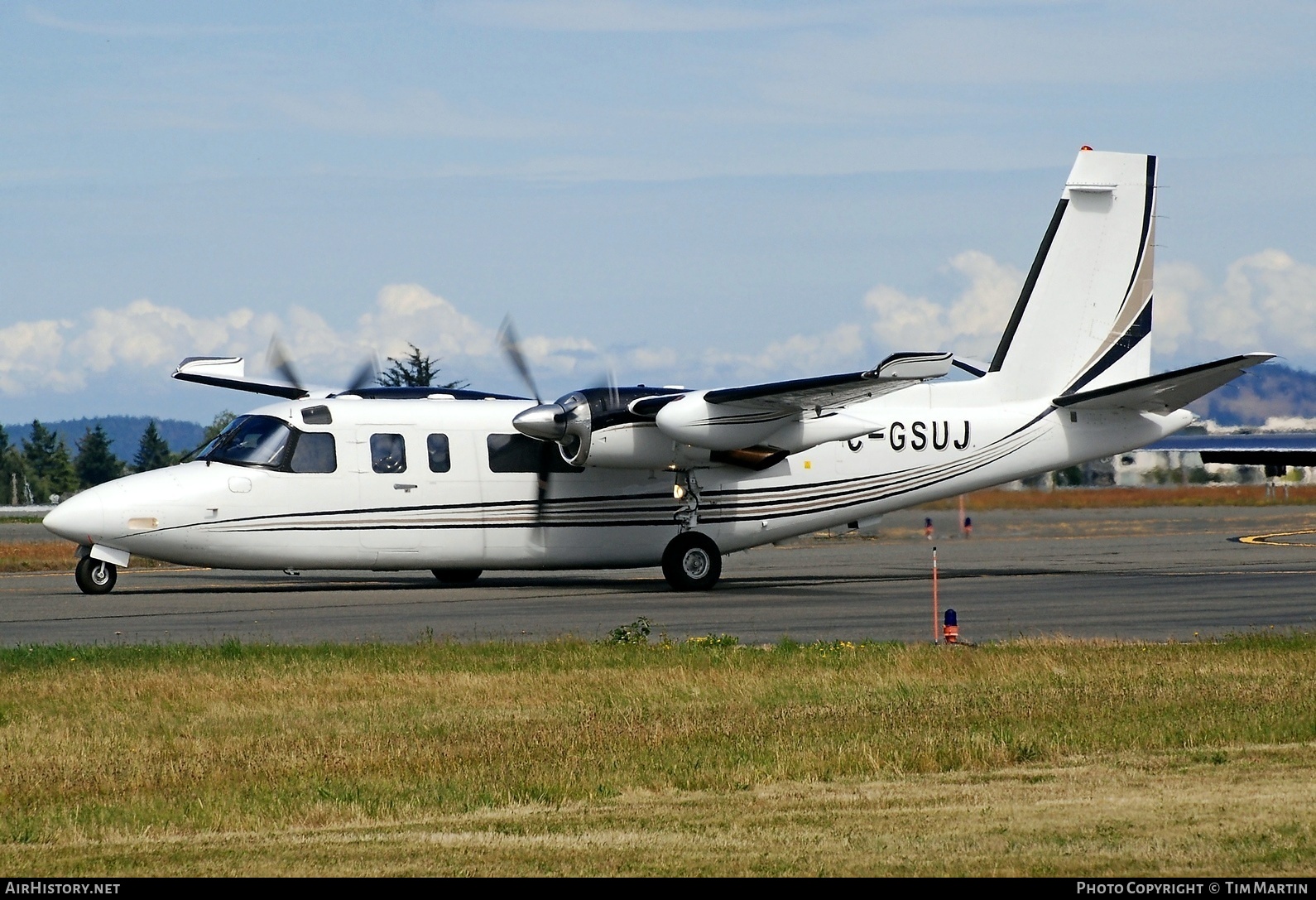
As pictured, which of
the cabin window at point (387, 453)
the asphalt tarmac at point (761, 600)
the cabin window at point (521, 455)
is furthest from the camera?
the cabin window at point (521, 455)

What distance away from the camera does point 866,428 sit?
950 inches

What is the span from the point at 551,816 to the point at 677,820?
0.72 metres

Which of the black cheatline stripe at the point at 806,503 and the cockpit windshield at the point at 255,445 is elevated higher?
the cockpit windshield at the point at 255,445

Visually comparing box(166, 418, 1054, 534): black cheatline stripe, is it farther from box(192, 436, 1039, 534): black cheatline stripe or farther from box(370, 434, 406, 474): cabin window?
box(370, 434, 406, 474): cabin window

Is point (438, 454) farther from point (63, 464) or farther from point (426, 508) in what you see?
point (63, 464)

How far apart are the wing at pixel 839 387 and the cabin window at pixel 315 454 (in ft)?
19.0

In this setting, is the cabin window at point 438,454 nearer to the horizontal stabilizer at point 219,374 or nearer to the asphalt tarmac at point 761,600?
the asphalt tarmac at point 761,600

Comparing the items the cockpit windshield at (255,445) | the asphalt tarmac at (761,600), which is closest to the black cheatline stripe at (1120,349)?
the asphalt tarmac at (761,600)

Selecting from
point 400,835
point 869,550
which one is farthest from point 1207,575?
point 400,835

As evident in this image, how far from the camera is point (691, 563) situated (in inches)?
969

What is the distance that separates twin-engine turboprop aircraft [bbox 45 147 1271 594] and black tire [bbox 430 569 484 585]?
45 millimetres

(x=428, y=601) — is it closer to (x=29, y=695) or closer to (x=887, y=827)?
(x=29, y=695)

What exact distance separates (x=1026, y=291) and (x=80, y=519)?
16208mm

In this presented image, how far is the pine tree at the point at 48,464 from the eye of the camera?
85.7 meters
